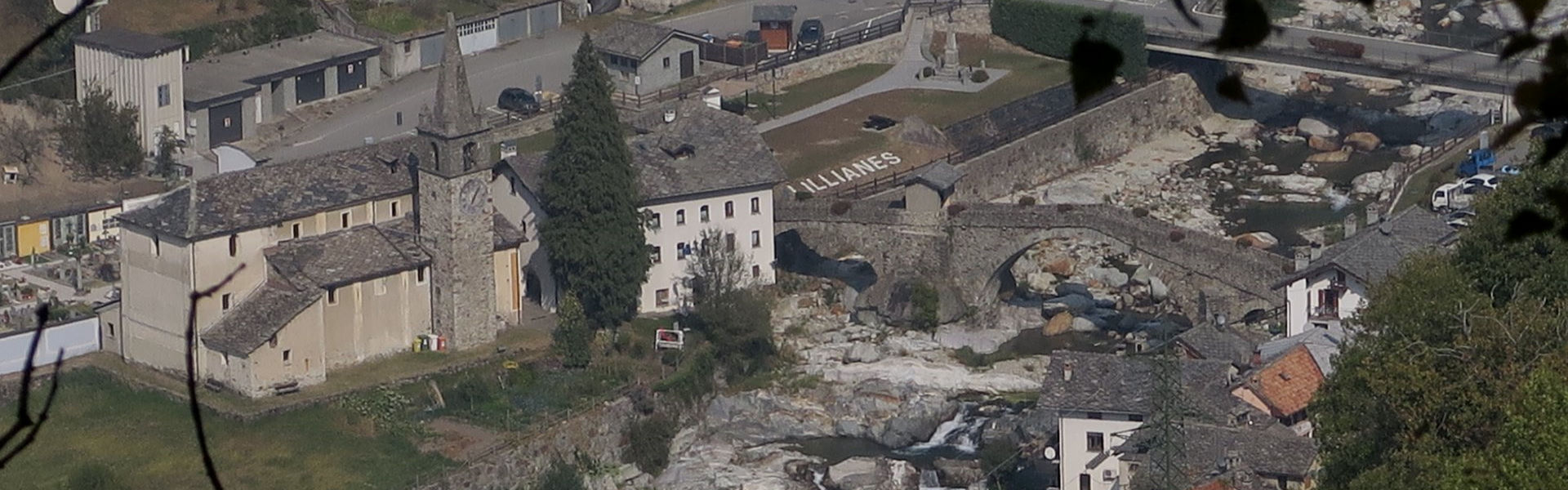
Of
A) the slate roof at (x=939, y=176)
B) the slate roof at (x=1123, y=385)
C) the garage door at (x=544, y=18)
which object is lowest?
the slate roof at (x=1123, y=385)

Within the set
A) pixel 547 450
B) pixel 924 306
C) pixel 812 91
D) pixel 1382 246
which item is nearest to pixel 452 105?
pixel 547 450

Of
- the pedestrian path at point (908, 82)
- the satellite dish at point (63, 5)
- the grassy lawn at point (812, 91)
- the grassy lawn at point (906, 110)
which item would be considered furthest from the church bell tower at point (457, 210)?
the satellite dish at point (63, 5)

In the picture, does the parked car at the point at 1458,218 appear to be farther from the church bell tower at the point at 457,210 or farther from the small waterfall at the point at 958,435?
the church bell tower at the point at 457,210

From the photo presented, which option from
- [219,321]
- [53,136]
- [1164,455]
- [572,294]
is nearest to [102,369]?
[219,321]

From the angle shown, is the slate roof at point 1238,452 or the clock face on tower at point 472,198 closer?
the slate roof at point 1238,452

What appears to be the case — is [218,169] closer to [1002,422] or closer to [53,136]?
[53,136]

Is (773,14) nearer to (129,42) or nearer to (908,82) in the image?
(908,82)

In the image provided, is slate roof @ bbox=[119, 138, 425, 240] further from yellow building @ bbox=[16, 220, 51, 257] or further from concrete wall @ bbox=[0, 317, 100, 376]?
yellow building @ bbox=[16, 220, 51, 257]

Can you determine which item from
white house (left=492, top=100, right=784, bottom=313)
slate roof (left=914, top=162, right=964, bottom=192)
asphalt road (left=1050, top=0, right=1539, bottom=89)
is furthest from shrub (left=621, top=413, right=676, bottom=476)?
asphalt road (left=1050, top=0, right=1539, bottom=89)
